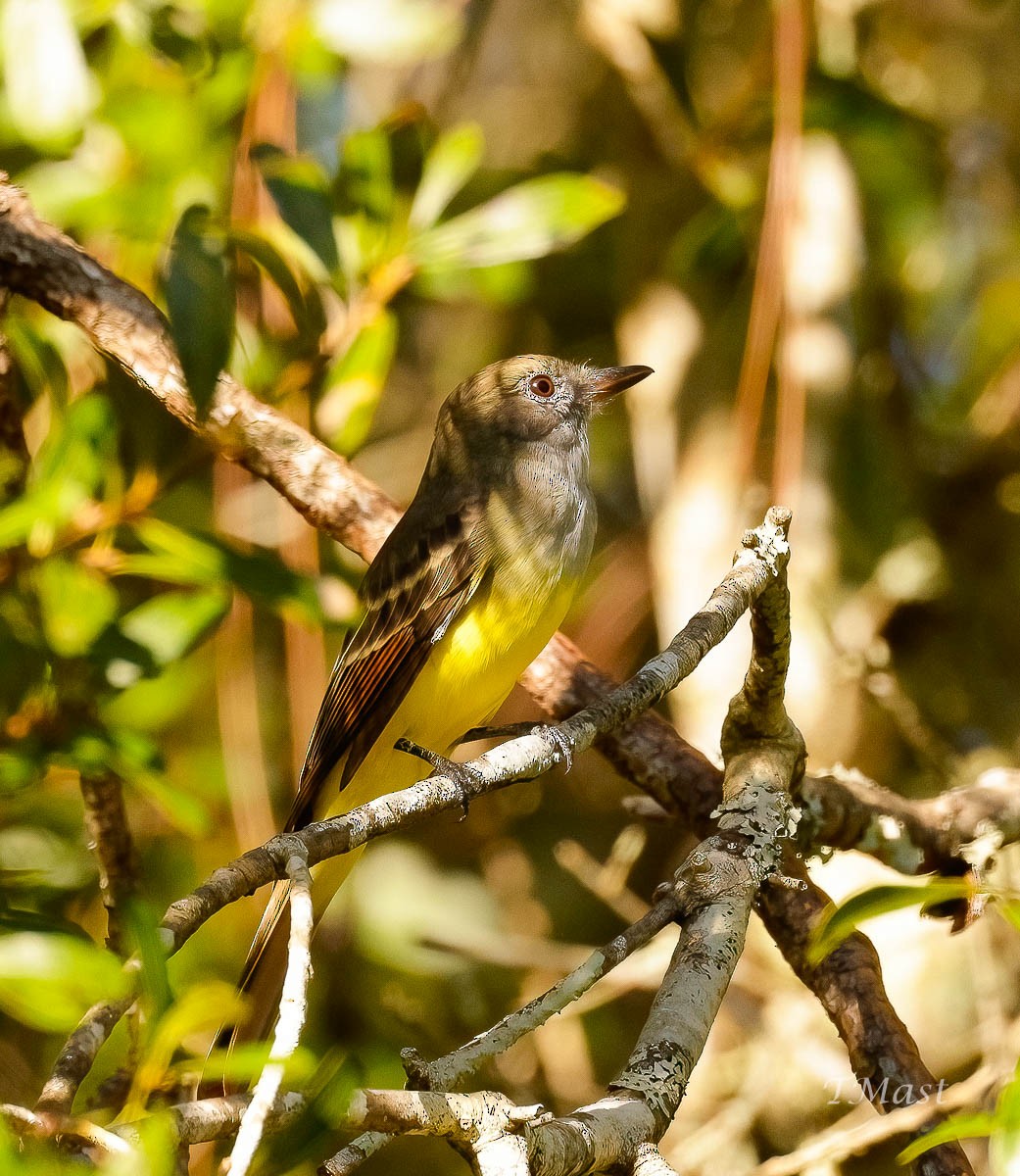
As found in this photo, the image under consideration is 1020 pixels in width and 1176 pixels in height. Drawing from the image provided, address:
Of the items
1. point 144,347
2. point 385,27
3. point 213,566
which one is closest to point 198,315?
point 144,347

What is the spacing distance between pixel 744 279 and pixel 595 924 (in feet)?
7.90

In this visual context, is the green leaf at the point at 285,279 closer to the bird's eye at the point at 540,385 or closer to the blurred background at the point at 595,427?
the blurred background at the point at 595,427

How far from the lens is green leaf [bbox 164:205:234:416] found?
2602 mm

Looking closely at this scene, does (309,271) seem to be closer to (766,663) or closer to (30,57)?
(30,57)

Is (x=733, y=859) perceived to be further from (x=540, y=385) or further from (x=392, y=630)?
(x=540, y=385)

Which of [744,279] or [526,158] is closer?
[744,279]

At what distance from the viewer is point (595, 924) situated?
484 centimetres

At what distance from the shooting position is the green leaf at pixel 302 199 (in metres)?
3.33

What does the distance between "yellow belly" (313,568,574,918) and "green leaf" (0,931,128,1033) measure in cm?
148

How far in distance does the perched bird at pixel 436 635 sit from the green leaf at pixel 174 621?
39 centimetres

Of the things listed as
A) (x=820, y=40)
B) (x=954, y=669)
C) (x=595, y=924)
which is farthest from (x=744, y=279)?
(x=595, y=924)

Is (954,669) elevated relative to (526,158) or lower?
lower

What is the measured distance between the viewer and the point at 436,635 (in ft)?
10.1

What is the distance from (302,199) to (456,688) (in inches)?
52.9
